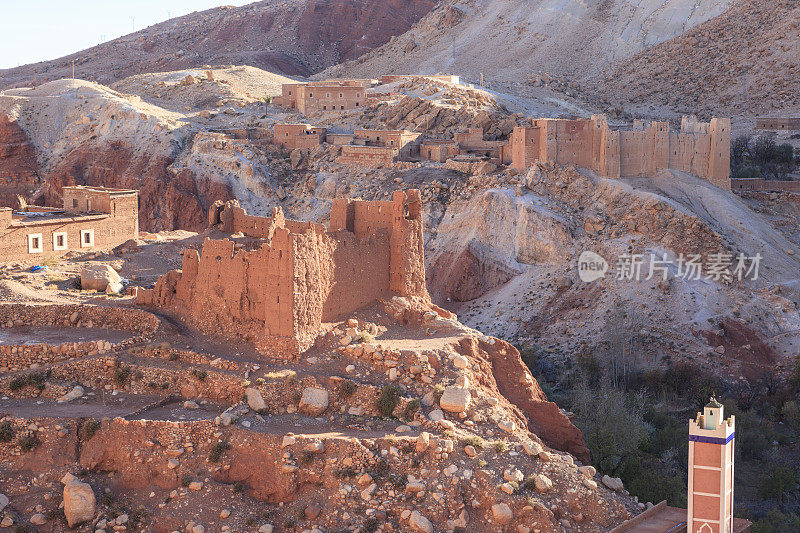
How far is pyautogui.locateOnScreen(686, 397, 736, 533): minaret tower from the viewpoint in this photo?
62.0 feet

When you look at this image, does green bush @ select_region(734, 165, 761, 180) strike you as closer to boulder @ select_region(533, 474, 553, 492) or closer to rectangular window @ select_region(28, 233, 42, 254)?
rectangular window @ select_region(28, 233, 42, 254)

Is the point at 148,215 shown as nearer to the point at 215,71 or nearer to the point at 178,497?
the point at 215,71

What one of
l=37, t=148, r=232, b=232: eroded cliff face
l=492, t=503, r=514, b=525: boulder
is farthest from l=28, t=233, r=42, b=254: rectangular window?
l=37, t=148, r=232, b=232: eroded cliff face

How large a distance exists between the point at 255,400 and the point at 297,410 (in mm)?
800

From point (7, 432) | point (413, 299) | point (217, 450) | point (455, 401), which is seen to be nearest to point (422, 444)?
point (455, 401)

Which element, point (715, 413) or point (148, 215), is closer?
point (715, 413)

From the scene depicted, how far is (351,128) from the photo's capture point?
55.8 meters

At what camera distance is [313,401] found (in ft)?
68.9

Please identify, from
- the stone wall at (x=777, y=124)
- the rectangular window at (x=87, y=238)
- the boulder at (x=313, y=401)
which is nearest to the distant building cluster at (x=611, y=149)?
the stone wall at (x=777, y=124)

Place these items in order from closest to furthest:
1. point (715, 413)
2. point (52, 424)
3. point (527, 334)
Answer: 1. point (715, 413)
2. point (52, 424)
3. point (527, 334)

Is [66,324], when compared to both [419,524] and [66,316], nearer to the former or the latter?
[66,316]

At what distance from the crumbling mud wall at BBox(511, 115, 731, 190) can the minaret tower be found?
24.3m

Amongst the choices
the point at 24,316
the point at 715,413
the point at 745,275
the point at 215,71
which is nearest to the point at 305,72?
the point at 215,71

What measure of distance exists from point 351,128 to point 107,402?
117 feet
